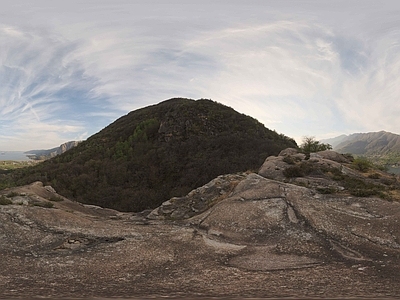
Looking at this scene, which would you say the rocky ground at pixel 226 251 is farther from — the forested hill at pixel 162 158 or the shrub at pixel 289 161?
the forested hill at pixel 162 158

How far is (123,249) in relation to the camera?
10195 millimetres

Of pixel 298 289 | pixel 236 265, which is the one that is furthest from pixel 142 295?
pixel 298 289

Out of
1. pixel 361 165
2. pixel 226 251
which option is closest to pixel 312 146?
pixel 361 165

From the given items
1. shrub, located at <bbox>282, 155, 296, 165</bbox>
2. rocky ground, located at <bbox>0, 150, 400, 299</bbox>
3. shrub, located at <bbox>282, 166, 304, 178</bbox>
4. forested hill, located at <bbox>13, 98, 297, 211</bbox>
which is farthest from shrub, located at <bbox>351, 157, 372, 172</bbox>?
forested hill, located at <bbox>13, 98, 297, 211</bbox>

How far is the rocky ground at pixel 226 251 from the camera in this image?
720 centimetres

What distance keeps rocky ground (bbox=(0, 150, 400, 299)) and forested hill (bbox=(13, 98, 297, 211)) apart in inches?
1009

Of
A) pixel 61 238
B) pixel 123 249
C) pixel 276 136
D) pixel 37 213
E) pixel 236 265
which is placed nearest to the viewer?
pixel 236 265

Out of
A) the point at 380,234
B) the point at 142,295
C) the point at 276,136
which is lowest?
the point at 142,295

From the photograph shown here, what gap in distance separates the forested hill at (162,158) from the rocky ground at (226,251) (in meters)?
25.6

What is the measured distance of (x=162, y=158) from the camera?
5144 centimetres

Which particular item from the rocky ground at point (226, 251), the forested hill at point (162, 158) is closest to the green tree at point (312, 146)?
the forested hill at point (162, 158)

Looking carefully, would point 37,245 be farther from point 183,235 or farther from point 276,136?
point 276,136

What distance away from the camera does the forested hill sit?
42.1m

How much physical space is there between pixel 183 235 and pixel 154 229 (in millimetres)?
1534
